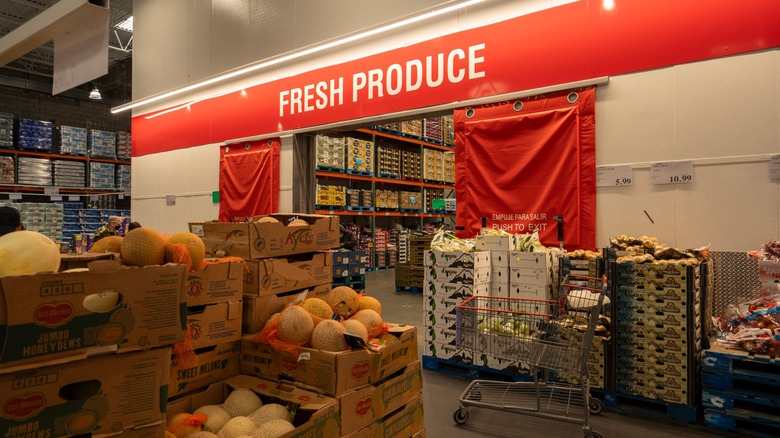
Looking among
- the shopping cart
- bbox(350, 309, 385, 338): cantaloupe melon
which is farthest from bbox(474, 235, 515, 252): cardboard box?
bbox(350, 309, 385, 338): cantaloupe melon

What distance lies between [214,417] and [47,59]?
16844 mm

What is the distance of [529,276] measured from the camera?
12.5 feet

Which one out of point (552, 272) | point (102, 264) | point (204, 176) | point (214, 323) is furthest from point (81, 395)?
point (204, 176)

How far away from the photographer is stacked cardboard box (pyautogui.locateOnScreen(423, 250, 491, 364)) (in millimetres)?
3934

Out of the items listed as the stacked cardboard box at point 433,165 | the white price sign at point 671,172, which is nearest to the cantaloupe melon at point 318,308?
the white price sign at point 671,172

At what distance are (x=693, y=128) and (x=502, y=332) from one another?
7.73 feet

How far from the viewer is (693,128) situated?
356 cm

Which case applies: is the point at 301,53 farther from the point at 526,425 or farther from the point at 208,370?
the point at 526,425

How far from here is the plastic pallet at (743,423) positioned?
2781mm

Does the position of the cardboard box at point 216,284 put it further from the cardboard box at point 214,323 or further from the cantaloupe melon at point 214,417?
the cantaloupe melon at point 214,417

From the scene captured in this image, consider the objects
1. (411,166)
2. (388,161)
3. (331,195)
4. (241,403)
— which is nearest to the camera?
(241,403)

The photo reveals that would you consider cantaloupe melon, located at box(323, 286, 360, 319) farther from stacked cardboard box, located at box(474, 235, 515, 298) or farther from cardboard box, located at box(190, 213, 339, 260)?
stacked cardboard box, located at box(474, 235, 515, 298)

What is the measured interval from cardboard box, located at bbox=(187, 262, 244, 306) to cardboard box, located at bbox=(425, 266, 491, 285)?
7.31ft

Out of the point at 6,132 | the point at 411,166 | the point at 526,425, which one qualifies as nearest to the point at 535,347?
the point at 526,425
